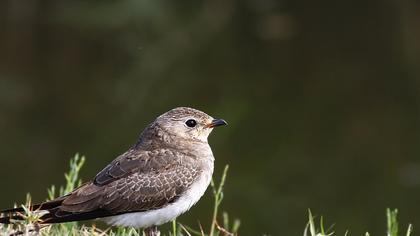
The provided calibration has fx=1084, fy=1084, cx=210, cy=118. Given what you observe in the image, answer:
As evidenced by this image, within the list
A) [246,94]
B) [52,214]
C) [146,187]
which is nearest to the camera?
[52,214]

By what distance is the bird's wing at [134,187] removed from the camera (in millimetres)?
8117

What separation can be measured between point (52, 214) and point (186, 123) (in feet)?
5.31

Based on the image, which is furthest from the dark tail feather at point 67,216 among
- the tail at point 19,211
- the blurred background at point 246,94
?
the blurred background at point 246,94

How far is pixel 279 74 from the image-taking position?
23.7 metres

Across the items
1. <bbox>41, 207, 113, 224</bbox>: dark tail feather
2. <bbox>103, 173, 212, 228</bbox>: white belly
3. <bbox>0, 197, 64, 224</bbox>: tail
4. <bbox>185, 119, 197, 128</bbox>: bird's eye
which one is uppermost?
<bbox>185, 119, 197, 128</bbox>: bird's eye

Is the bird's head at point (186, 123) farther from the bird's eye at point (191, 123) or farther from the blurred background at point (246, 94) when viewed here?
the blurred background at point (246, 94)

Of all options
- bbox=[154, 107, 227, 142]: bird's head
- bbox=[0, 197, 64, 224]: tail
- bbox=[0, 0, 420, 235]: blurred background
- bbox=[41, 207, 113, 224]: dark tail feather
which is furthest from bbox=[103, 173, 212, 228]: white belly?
bbox=[0, 0, 420, 235]: blurred background

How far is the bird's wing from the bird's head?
31 cm

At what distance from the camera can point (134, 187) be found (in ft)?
27.2

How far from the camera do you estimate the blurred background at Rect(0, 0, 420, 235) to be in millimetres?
17391

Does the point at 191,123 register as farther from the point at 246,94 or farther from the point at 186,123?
the point at 246,94

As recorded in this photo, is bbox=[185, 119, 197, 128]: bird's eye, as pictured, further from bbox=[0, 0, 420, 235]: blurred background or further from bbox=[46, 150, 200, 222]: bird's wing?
bbox=[0, 0, 420, 235]: blurred background

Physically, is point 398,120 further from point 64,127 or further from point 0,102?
point 0,102

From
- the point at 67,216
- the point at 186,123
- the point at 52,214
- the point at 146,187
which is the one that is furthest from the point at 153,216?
the point at 186,123
